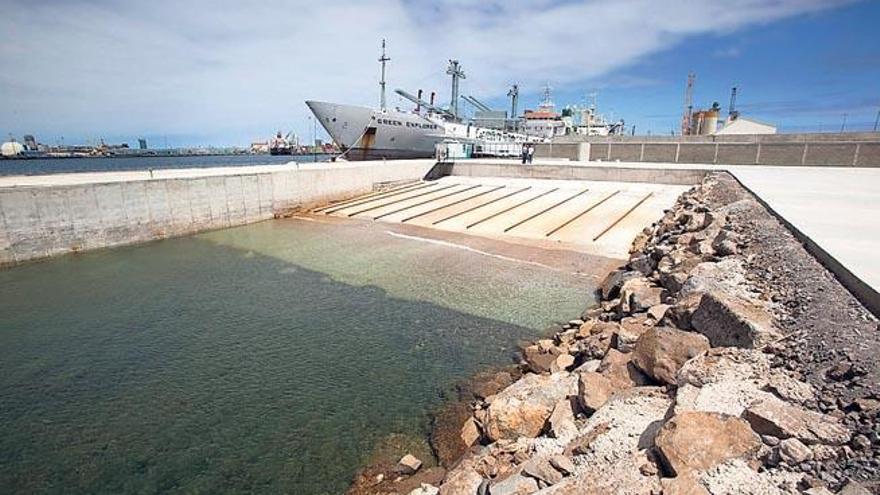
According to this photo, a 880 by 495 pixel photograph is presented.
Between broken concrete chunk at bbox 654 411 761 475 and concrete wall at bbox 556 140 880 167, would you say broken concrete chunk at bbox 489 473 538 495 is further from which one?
concrete wall at bbox 556 140 880 167

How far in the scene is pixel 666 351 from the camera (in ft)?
14.5

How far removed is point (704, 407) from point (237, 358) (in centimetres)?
657

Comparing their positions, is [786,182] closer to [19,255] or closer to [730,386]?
[730,386]

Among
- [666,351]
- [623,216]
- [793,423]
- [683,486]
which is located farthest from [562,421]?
[623,216]

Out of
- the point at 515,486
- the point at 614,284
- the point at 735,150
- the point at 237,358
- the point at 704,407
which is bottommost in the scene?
the point at 237,358

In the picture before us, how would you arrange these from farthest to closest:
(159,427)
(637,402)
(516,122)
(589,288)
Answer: (516,122), (589,288), (159,427), (637,402)

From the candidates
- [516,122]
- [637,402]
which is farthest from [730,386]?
[516,122]

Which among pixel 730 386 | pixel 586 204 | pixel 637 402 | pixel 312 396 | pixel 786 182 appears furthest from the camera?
pixel 586 204

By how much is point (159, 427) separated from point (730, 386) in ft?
20.4

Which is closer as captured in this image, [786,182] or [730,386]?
[730,386]

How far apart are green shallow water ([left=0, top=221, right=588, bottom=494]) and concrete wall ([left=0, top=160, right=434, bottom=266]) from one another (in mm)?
958

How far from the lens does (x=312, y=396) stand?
20.3ft

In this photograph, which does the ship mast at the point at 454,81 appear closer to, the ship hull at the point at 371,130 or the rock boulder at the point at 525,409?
the ship hull at the point at 371,130

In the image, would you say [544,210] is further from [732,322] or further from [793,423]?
[793,423]
